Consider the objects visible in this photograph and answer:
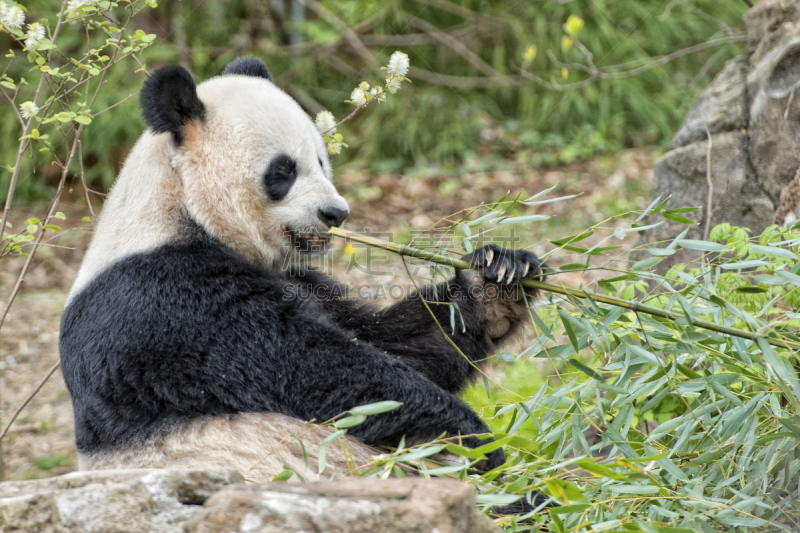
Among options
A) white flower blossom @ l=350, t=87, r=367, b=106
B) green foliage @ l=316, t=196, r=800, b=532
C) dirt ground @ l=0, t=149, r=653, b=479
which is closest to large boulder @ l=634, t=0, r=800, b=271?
dirt ground @ l=0, t=149, r=653, b=479

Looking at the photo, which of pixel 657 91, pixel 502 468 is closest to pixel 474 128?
pixel 657 91

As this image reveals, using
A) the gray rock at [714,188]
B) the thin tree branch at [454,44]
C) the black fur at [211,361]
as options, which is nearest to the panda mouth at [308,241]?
the black fur at [211,361]

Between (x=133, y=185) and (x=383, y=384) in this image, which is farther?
(x=133, y=185)

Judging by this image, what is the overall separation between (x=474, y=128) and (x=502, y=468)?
7.40 m

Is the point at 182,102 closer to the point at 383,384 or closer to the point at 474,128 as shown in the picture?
the point at 383,384

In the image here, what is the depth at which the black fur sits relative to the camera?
2697mm

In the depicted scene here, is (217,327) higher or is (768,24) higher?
(768,24)

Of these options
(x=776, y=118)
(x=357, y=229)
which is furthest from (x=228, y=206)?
(x=357, y=229)

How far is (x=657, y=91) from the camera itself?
28.7ft

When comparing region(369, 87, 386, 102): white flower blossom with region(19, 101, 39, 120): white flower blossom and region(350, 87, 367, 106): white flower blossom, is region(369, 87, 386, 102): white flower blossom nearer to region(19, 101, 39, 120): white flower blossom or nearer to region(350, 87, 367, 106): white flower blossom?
region(350, 87, 367, 106): white flower blossom

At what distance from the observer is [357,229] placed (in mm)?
7797

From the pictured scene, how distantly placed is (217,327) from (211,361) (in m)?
0.14

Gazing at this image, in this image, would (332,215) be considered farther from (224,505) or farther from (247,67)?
(224,505)

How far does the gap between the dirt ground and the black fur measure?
2.20m
